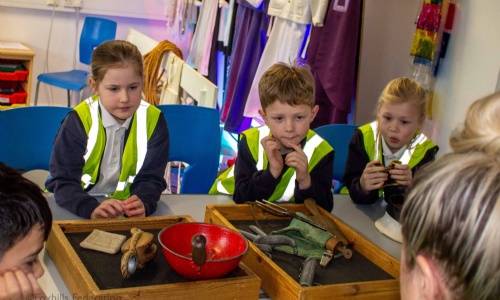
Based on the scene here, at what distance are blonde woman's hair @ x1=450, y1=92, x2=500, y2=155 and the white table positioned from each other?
2.84 feet

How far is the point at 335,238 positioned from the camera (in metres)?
1.81

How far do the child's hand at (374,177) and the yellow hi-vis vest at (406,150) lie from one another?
0.93 ft

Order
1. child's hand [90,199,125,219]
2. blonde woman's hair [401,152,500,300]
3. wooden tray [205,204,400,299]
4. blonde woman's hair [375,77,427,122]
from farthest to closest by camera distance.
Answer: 1. blonde woman's hair [375,77,427,122]
2. child's hand [90,199,125,219]
3. wooden tray [205,204,400,299]
4. blonde woman's hair [401,152,500,300]

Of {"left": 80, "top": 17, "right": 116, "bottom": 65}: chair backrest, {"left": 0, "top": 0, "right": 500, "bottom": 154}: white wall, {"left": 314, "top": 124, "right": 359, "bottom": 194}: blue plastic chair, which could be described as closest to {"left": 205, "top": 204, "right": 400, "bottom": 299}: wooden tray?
{"left": 314, "top": 124, "right": 359, "bottom": 194}: blue plastic chair

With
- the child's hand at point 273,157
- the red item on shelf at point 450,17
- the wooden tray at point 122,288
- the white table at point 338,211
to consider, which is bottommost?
the white table at point 338,211

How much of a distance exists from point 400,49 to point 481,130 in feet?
10.4

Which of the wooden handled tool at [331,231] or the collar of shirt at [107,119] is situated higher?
the collar of shirt at [107,119]

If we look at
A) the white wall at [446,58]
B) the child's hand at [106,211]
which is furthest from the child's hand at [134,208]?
the white wall at [446,58]

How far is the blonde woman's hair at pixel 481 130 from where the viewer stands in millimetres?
999

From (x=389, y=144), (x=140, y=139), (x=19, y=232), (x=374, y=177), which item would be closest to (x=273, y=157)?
(x=374, y=177)

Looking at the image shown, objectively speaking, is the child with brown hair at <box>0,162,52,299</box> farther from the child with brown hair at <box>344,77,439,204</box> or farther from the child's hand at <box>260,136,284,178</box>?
the child with brown hair at <box>344,77,439,204</box>

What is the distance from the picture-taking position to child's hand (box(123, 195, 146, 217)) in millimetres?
1977

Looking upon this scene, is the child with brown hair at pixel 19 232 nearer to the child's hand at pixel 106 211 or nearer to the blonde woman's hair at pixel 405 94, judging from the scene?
the child's hand at pixel 106 211

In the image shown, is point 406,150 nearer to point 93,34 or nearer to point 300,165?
point 300,165
